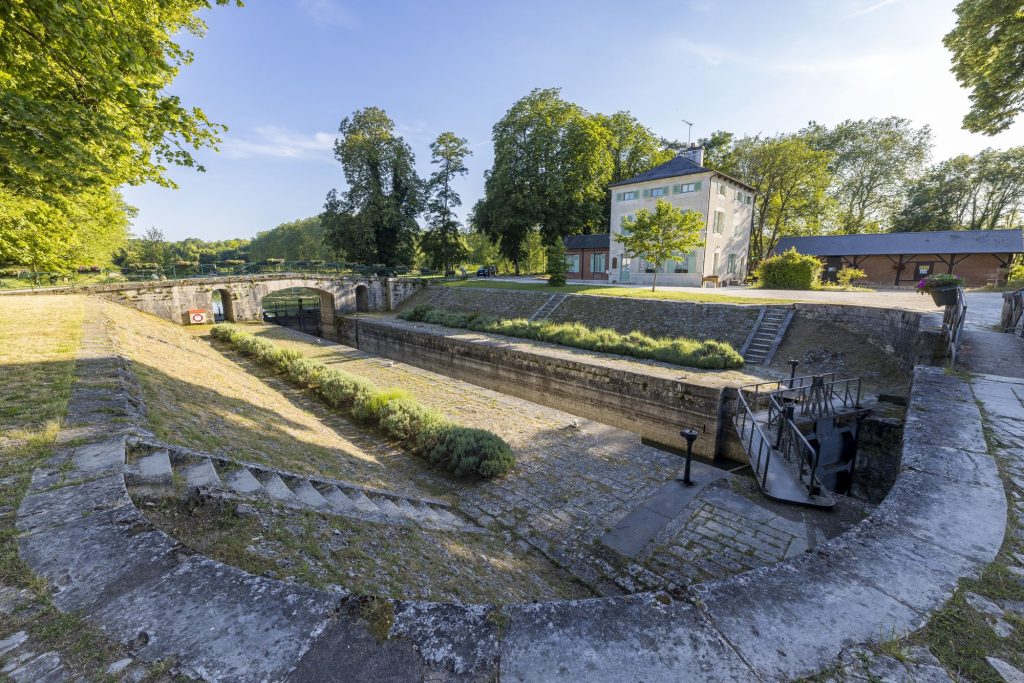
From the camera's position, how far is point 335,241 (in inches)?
1401

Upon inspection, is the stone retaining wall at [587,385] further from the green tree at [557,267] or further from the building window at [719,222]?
the building window at [719,222]

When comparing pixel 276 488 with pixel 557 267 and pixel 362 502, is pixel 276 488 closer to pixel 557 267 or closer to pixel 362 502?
pixel 362 502

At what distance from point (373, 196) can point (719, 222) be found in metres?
26.7

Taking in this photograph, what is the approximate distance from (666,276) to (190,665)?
1176 inches

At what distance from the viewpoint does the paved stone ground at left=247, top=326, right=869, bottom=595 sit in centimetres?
502

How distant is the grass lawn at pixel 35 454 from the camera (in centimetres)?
166

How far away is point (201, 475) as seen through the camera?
13.2 feet

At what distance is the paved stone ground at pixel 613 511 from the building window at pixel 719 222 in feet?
72.8

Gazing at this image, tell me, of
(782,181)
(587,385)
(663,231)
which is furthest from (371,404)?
(782,181)

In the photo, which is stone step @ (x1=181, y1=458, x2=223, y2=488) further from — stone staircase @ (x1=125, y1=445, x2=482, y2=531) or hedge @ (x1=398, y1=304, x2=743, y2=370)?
hedge @ (x1=398, y1=304, x2=743, y2=370)

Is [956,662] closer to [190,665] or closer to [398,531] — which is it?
[190,665]

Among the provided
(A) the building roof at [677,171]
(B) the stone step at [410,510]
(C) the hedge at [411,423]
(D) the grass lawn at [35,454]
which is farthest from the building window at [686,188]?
(D) the grass lawn at [35,454]

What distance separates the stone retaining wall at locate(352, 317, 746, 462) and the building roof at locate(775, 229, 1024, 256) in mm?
28369

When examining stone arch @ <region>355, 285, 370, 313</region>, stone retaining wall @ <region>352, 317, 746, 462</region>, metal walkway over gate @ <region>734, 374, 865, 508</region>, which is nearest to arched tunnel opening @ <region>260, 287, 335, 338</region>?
stone arch @ <region>355, 285, 370, 313</region>
